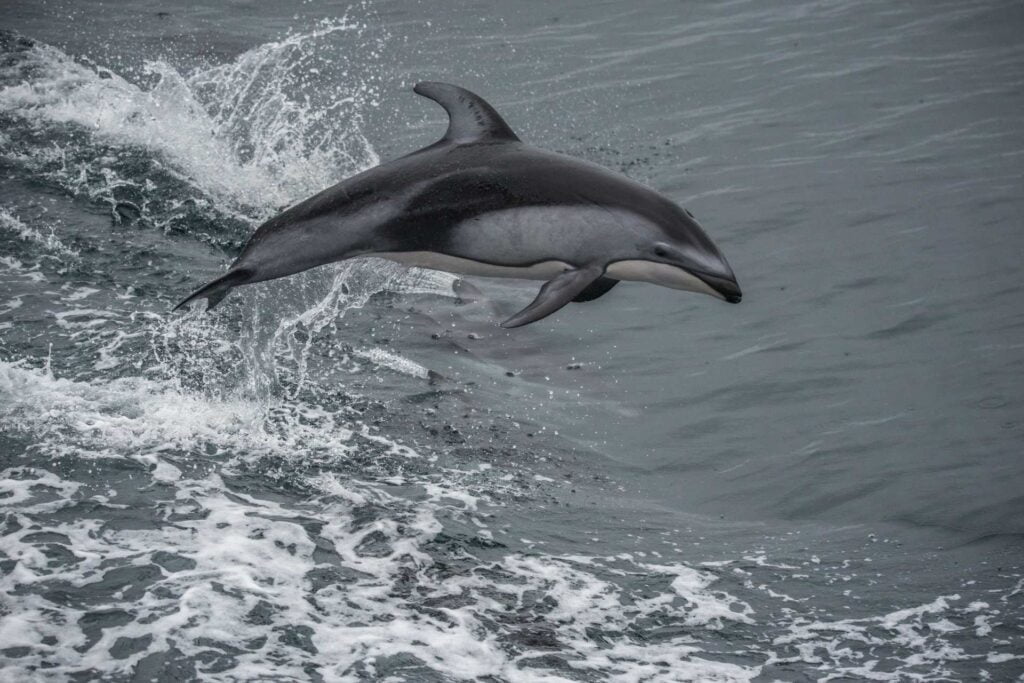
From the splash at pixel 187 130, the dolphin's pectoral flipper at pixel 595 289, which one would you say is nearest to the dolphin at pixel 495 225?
the dolphin's pectoral flipper at pixel 595 289

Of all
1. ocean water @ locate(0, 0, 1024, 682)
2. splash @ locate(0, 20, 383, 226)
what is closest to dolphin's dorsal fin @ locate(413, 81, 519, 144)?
ocean water @ locate(0, 0, 1024, 682)

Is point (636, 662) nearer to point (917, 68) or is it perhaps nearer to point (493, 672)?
point (493, 672)

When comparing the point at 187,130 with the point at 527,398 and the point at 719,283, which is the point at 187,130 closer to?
the point at 527,398

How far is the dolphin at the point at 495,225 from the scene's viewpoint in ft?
24.2

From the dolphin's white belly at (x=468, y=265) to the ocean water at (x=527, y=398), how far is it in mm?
1777

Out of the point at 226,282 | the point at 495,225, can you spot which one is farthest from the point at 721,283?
the point at 226,282

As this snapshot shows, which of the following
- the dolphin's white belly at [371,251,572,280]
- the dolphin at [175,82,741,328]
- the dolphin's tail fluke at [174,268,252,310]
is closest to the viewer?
the dolphin's tail fluke at [174,268,252,310]

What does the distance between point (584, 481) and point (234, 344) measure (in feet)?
10.4

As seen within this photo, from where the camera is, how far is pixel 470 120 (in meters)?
7.90

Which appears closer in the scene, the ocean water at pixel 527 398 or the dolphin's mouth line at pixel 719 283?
the dolphin's mouth line at pixel 719 283

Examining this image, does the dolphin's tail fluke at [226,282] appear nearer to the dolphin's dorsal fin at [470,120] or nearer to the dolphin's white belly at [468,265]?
Answer: the dolphin's white belly at [468,265]

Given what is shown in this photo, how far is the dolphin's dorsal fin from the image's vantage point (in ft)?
25.8

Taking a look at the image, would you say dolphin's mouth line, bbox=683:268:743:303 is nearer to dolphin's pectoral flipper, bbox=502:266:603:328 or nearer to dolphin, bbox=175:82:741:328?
dolphin, bbox=175:82:741:328

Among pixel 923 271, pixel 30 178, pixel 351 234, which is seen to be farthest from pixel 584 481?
pixel 30 178
